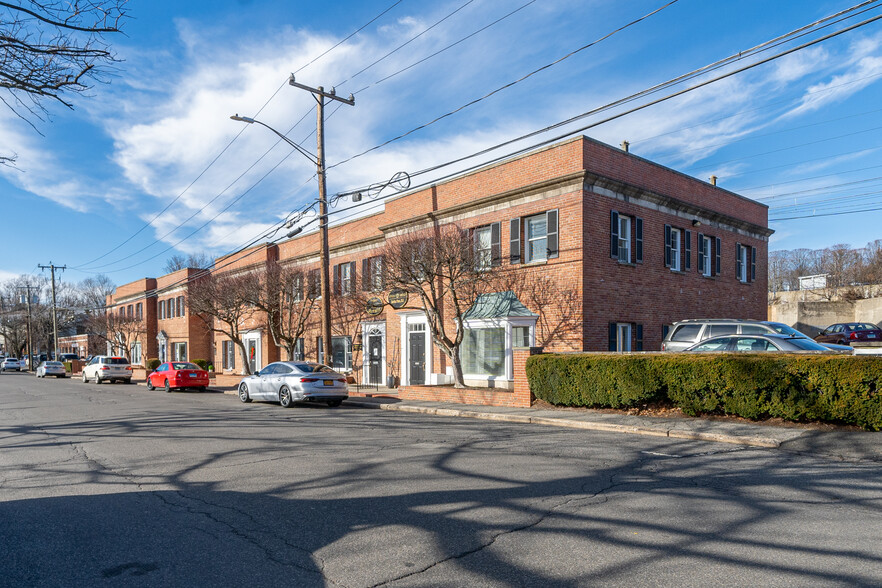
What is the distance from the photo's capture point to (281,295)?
30.0 meters

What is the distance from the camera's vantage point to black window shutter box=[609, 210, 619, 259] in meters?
19.1

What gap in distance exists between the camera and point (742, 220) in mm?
25312

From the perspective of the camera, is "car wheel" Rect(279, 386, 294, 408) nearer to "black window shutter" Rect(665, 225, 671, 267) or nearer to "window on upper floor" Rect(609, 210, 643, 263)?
"window on upper floor" Rect(609, 210, 643, 263)

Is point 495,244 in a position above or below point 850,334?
above

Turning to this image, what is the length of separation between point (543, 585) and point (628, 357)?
34.8 feet

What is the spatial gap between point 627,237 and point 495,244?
4.38 meters

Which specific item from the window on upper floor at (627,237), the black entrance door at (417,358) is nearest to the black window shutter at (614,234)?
the window on upper floor at (627,237)

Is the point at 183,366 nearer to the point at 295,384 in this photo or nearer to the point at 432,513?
the point at 295,384

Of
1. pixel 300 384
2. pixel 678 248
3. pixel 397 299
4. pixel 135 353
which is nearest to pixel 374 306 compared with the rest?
pixel 397 299

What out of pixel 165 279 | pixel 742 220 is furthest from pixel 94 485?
pixel 165 279

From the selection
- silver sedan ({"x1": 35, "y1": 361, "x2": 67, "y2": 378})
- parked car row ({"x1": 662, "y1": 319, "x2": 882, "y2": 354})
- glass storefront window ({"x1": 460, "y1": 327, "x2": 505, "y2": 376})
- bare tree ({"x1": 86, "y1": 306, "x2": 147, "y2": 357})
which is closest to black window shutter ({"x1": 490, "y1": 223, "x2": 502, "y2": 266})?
glass storefront window ({"x1": 460, "y1": 327, "x2": 505, "y2": 376})

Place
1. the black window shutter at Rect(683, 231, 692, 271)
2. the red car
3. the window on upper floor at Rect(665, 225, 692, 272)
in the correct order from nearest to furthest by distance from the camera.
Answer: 1. the window on upper floor at Rect(665, 225, 692, 272)
2. the black window shutter at Rect(683, 231, 692, 271)
3. the red car

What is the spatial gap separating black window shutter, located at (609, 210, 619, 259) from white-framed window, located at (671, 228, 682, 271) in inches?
140

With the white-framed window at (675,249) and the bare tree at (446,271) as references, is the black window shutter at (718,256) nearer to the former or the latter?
the white-framed window at (675,249)
